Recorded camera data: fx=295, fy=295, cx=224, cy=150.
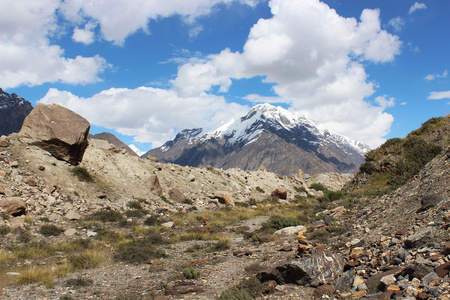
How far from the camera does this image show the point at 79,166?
87.1 ft

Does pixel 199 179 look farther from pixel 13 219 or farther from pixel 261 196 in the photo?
pixel 13 219

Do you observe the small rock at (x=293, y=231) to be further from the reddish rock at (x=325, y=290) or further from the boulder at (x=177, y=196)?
the boulder at (x=177, y=196)

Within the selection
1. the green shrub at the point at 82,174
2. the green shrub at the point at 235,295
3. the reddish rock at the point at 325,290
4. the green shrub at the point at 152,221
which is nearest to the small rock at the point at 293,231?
the reddish rock at the point at 325,290

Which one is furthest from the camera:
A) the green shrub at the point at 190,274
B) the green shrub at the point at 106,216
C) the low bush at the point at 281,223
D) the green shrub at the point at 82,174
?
the green shrub at the point at 82,174

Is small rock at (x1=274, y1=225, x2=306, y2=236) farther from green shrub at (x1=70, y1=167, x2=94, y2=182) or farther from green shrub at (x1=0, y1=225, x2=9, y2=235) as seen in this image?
green shrub at (x1=70, y1=167, x2=94, y2=182)

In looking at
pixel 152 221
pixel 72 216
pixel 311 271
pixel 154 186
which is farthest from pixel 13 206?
pixel 311 271

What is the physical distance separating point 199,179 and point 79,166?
15606mm

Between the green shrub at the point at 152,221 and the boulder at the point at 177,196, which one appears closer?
the green shrub at the point at 152,221

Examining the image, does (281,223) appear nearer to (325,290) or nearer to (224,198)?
(325,290)

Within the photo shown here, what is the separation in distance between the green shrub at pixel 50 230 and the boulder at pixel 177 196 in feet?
48.5

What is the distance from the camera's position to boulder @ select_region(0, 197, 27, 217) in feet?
53.9

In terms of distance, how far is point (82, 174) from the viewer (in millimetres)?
25344

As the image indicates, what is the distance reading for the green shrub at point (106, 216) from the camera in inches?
781

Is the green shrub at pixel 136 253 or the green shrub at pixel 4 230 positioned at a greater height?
the green shrub at pixel 4 230
